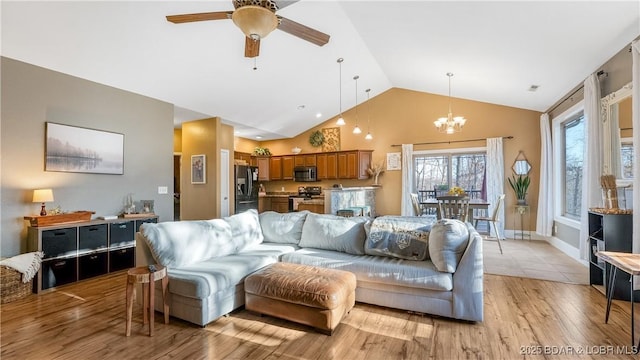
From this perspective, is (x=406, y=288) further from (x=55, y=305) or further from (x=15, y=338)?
(x=55, y=305)

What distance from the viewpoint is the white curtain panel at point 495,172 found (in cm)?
657

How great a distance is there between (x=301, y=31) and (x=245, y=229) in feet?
7.89

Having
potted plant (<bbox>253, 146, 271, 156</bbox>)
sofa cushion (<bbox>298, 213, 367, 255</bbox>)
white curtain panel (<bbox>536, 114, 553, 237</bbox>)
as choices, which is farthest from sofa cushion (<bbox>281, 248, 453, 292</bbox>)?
potted plant (<bbox>253, 146, 271, 156</bbox>)

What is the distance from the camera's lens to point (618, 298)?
3.03m

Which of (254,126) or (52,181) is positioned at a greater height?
(254,126)

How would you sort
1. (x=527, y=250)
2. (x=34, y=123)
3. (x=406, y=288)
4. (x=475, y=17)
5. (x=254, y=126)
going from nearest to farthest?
(x=406, y=288)
(x=475, y=17)
(x=34, y=123)
(x=527, y=250)
(x=254, y=126)

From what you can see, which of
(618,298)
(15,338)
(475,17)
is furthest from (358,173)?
(15,338)

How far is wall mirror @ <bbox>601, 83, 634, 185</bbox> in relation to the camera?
3.36m

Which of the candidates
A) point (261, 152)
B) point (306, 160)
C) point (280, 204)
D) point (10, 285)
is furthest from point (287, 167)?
point (10, 285)

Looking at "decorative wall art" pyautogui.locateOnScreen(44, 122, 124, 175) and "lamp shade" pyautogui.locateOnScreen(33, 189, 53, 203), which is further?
"decorative wall art" pyautogui.locateOnScreen(44, 122, 124, 175)

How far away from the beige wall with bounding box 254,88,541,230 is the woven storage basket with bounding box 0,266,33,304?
647 centimetres

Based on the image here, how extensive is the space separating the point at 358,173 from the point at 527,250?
13.2 ft

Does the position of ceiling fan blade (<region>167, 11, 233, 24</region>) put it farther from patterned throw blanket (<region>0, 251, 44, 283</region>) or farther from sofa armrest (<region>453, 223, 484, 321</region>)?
patterned throw blanket (<region>0, 251, 44, 283</region>)

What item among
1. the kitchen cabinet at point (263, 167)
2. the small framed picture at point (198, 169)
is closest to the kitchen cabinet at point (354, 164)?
the kitchen cabinet at point (263, 167)
